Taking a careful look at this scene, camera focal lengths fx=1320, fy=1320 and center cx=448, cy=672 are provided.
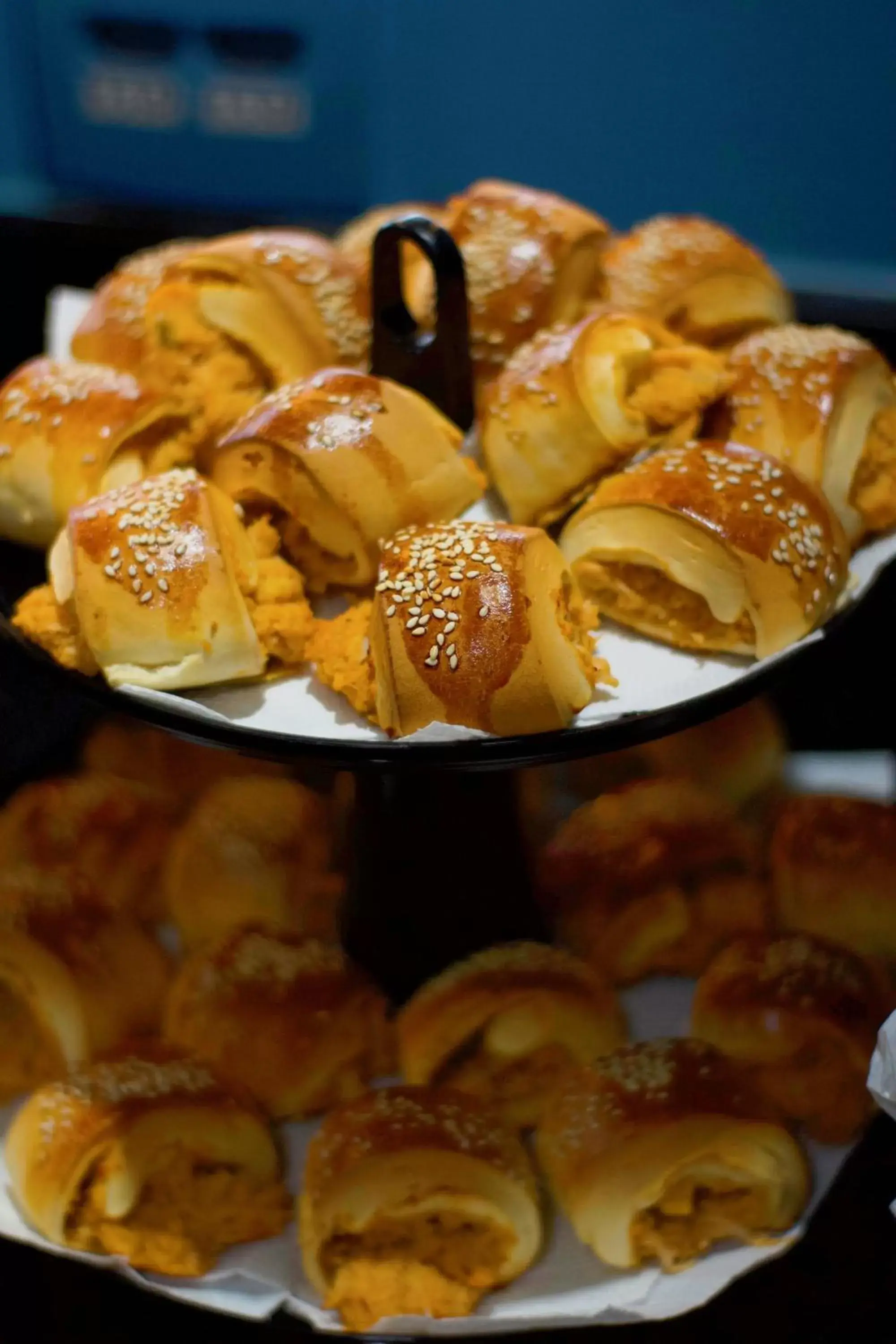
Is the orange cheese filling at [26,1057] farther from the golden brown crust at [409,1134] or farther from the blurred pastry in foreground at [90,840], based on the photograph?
the golden brown crust at [409,1134]

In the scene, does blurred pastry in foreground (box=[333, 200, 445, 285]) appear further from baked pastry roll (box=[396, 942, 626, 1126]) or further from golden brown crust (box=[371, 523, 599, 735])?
baked pastry roll (box=[396, 942, 626, 1126])

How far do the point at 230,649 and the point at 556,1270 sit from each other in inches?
21.0

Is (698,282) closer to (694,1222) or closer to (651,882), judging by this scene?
(651,882)

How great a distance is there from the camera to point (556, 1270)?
101 centimetres

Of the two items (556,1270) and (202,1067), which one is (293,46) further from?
(556,1270)

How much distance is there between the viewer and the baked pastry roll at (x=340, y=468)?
1025 millimetres

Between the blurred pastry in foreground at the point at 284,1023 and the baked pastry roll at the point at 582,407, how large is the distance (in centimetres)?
44

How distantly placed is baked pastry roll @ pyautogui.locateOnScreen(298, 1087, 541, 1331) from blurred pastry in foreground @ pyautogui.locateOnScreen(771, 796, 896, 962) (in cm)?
39

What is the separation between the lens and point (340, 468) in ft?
3.35

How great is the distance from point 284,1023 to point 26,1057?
0.24 meters

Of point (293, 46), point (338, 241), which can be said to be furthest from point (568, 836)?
point (293, 46)

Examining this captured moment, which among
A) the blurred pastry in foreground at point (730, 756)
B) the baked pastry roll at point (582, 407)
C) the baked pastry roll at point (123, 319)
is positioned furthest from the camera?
the blurred pastry in foreground at point (730, 756)

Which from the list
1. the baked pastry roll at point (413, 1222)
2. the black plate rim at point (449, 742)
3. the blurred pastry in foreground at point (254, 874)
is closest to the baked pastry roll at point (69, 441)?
the black plate rim at point (449, 742)

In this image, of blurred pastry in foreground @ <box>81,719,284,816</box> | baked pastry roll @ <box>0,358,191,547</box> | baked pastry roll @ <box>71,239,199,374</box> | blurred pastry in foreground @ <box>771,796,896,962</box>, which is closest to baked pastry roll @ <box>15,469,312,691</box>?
baked pastry roll @ <box>0,358,191,547</box>
